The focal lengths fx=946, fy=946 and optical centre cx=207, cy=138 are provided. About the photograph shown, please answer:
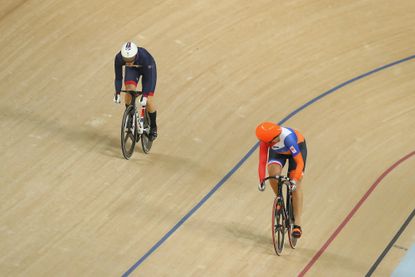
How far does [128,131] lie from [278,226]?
182cm

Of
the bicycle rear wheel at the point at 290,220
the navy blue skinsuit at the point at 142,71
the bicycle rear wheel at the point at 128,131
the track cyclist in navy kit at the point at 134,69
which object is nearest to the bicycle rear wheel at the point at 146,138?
the bicycle rear wheel at the point at 128,131

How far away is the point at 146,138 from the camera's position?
8.99 meters

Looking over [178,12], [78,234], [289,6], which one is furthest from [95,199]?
[289,6]

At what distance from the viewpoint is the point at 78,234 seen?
25.5 feet

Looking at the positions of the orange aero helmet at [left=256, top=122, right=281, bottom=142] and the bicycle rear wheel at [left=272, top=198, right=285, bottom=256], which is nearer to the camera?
the orange aero helmet at [left=256, top=122, right=281, bottom=142]

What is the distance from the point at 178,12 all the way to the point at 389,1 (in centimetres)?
266

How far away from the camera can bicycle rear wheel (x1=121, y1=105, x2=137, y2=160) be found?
8.53 metres

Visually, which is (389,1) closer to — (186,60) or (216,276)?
(186,60)

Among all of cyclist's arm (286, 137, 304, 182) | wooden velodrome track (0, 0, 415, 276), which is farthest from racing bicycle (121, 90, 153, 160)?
cyclist's arm (286, 137, 304, 182)

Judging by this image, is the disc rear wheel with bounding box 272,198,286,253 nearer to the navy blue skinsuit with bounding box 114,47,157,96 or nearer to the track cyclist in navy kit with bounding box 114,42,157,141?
the track cyclist in navy kit with bounding box 114,42,157,141

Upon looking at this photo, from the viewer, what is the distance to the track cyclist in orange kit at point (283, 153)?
7387mm

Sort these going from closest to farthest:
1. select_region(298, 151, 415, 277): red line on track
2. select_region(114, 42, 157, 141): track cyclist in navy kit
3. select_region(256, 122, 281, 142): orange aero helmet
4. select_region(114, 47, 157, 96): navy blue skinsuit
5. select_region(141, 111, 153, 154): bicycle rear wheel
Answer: select_region(256, 122, 281, 142): orange aero helmet < select_region(298, 151, 415, 277): red line on track < select_region(114, 42, 157, 141): track cyclist in navy kit < select_region(114, 47, 157, 96): navy blue skinsuit < select_region(141, 111, 153, 154): bicycle rear wheel

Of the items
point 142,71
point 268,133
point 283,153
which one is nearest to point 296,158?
point 283,153

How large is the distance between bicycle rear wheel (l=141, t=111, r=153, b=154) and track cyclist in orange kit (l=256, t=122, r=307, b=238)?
1614mm
